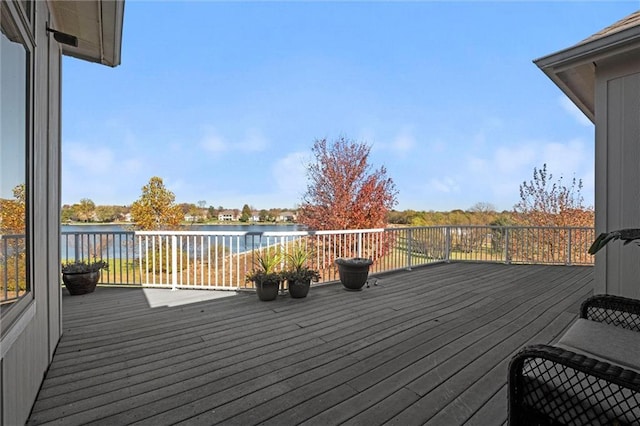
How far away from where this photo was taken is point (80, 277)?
14.5 feet

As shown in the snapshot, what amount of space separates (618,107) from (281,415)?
389 centimetres

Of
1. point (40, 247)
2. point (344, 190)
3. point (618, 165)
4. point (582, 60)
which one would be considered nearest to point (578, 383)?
point (618, 165)

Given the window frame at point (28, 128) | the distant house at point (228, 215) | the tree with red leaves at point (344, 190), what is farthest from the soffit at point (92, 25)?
the distant house at point (228, 215)

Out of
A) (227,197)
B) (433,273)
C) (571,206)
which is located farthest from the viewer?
(227,197)

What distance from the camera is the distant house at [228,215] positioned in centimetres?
1526

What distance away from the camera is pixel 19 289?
1654mm

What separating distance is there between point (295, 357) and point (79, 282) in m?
3.96

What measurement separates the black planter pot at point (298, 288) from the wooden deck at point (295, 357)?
5.7 inches

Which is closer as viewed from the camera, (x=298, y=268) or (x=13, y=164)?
(x=13, y=164)

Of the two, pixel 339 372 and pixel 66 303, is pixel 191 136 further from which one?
pixel 339 372

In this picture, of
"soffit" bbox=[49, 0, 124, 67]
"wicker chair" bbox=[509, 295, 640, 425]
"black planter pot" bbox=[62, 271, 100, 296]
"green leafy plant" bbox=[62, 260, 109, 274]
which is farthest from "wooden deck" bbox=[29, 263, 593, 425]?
"soffit" bbox=[49, 0, 124, 67]

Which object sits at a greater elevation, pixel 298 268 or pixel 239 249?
pixel 239 249

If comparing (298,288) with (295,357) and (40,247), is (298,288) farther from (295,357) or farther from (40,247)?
(40,247)

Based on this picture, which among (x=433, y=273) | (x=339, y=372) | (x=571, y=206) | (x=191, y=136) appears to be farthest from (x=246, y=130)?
(x=339, y=372)
